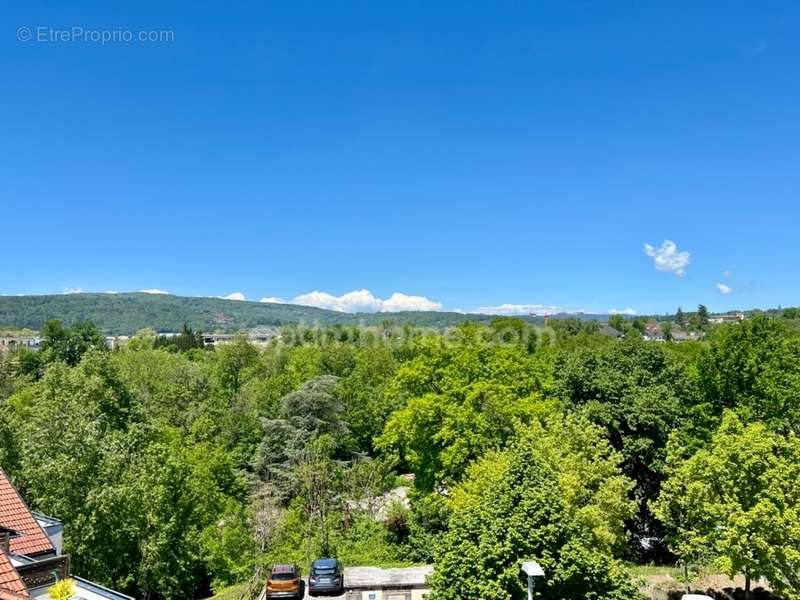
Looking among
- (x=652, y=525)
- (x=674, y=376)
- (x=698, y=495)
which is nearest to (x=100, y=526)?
(x=698, y=495)

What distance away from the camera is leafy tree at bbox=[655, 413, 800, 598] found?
13133 mm

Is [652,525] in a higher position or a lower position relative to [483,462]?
lower

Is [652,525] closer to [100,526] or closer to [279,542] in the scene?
[279,542]

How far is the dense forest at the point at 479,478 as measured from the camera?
12.9 m

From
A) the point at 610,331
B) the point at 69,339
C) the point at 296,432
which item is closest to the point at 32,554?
the point at 296,432

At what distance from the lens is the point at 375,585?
1777 centimetres

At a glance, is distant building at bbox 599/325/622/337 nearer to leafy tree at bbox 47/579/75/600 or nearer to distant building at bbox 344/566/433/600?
distant building at bbox 344/566/433/600

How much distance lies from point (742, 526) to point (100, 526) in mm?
19721

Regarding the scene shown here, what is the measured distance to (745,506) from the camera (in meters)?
14.0

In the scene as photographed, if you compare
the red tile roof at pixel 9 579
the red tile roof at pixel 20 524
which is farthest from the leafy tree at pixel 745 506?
the red tile roof at pixel 20 524

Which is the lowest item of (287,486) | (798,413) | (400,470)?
(400,470)

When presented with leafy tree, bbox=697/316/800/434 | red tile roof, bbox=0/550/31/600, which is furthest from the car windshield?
leafy tree, bbox=697/316/800/434

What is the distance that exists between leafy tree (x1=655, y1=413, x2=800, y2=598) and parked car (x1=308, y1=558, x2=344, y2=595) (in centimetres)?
1008

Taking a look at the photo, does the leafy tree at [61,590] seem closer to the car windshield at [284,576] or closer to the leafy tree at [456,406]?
the car windshield at [284,576]
